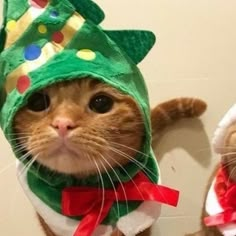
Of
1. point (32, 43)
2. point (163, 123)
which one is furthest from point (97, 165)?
point (163, 123)

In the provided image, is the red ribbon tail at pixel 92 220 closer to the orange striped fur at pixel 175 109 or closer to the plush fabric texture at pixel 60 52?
the plush fabric texture at pixel 60 52

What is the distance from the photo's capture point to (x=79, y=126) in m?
0.74

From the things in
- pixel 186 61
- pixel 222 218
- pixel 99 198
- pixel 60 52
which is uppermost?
pixel 60 52

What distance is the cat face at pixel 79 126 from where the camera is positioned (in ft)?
2.43

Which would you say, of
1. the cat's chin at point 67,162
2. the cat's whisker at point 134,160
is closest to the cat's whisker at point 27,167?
the cat's chin at point 67,162

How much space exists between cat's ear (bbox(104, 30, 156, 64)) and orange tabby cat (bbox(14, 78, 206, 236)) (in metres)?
0.08

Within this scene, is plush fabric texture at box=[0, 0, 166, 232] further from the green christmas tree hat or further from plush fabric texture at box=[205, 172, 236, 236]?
plush fabric texture at box=[205, 172, 236, 236]

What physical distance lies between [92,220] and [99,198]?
4 cm

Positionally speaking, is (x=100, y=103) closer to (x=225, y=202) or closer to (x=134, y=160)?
(x=134, y=160)

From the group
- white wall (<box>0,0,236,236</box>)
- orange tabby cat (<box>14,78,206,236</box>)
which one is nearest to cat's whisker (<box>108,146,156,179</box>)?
orange tabby cat (<box>14,78,206,236</box>)

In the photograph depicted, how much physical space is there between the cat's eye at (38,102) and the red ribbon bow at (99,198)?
5.5 inches

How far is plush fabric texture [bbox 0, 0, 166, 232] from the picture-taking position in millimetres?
755

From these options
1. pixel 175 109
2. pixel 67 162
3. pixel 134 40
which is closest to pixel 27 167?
pixel 67 162

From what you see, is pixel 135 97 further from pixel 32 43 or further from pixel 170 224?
pixel 170 224
